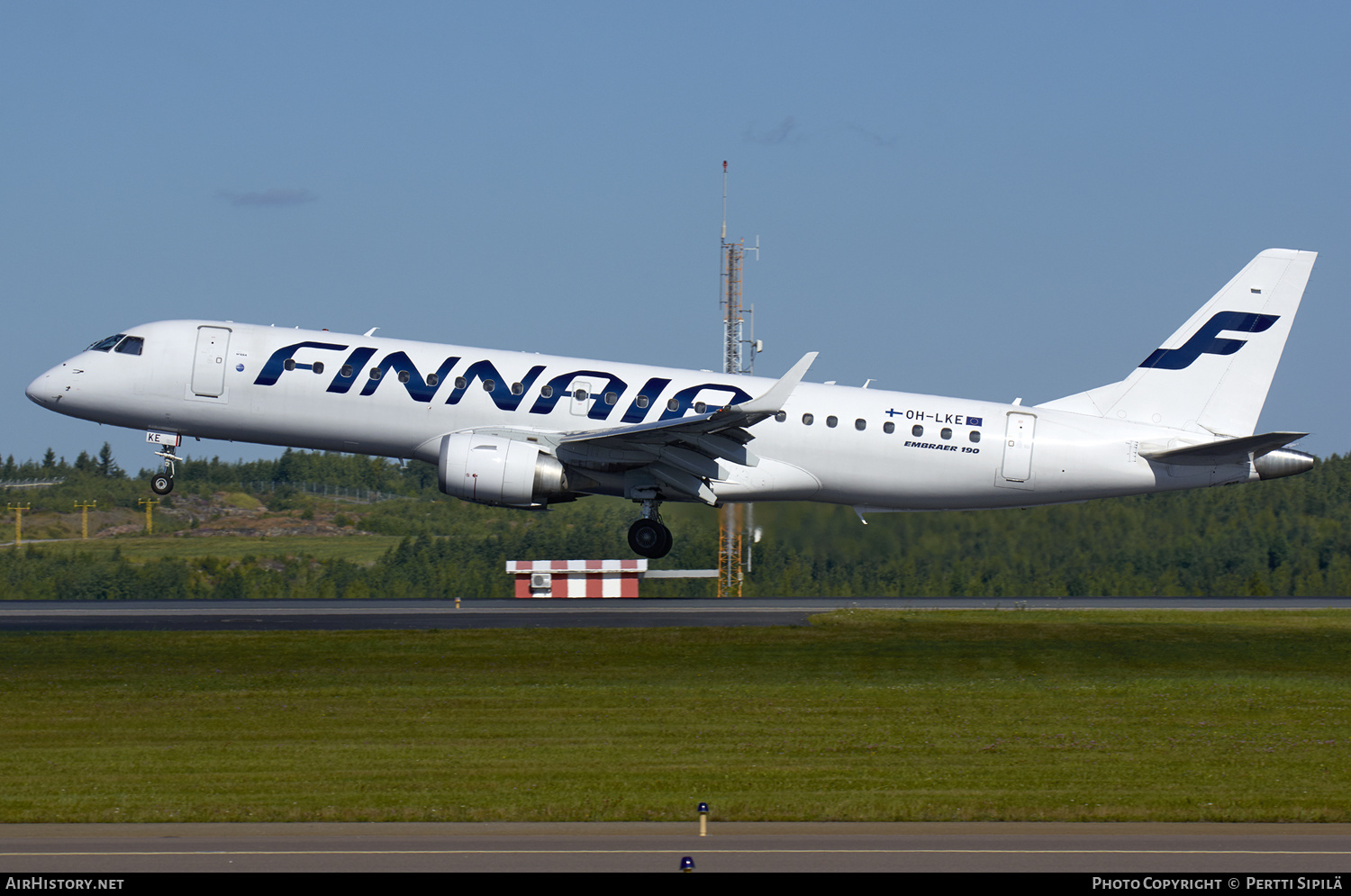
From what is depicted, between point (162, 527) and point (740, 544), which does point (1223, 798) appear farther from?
point (162, 527)

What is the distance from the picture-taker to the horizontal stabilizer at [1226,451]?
95.9ft

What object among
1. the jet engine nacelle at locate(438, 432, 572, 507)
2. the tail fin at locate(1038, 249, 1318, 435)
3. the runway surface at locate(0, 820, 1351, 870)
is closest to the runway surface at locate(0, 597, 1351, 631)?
the jet engine nacelle at locate(438, 432, 572, 507)

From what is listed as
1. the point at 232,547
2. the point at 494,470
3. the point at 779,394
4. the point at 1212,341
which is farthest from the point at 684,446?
the point at 232,547

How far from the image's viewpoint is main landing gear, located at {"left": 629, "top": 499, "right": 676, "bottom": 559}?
Result: 30.9m

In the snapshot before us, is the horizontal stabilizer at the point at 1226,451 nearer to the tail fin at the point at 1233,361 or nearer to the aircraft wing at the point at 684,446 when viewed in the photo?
the tail fin at the point at 1233,361

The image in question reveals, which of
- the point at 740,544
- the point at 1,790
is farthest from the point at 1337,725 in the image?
the point at 740,544

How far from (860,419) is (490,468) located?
28.7ft

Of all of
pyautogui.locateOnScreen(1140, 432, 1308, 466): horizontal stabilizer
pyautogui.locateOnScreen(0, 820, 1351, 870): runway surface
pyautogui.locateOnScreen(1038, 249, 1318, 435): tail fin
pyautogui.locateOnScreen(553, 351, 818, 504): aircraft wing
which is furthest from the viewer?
pyautogui.locateOnScreen(1038, 249, 1318, 435): tail fin

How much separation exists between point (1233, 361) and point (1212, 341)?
68cm

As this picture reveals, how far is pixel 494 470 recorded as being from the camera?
94.3ft

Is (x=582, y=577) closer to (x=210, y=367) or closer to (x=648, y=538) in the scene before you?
(x=648, y=538)

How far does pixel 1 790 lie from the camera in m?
14.5

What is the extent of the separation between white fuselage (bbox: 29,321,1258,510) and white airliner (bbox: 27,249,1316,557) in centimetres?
4

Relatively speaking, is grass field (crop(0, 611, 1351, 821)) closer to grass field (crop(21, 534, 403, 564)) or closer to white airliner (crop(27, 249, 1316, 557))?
white airliner (crop(27, 249, 1316, 557))
